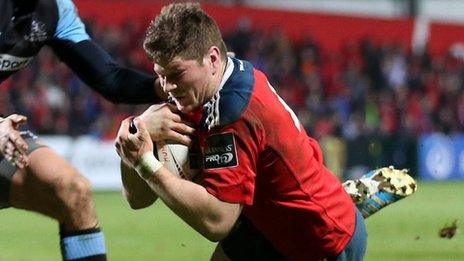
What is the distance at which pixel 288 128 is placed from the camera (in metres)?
4.55

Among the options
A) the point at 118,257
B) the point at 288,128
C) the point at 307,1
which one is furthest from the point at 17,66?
the point at 307,1

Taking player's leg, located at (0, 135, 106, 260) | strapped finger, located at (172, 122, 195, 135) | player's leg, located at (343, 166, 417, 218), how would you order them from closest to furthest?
strapped finger, located at (172, 122, 195, 135), player's leg, located at (0, 135, 106, 260), player's leg, located at (343, 166, 417, 218)

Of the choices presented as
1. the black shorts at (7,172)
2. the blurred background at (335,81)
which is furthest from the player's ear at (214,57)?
the blurred background at (335,81)

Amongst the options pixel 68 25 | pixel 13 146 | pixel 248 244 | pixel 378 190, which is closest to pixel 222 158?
pixel 248 244

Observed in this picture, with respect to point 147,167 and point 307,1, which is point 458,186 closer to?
point 307,1

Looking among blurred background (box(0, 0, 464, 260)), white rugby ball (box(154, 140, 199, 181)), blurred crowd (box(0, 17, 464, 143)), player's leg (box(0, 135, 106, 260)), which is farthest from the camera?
blurred crowd (box(0, 17, 464, 143))

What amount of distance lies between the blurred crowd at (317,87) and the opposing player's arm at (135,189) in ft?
44.1

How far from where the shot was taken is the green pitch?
9.40m

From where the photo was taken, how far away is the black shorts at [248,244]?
4.96 meters

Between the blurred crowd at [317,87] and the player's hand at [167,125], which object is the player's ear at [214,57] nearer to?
the player's hand at [167,125]

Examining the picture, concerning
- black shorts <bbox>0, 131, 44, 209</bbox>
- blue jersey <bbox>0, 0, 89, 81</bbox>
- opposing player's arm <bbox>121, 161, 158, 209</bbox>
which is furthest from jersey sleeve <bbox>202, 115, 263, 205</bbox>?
blue jersey <bbox>0, 0, 89, 81</bbox>

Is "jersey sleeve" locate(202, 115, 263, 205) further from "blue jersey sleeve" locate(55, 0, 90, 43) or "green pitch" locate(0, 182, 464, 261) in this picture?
"green pitch" locate(0, 182, 464, 261)

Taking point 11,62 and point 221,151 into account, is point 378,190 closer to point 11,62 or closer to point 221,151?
point 221,151

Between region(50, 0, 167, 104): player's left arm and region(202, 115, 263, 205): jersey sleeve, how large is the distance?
143 cm
